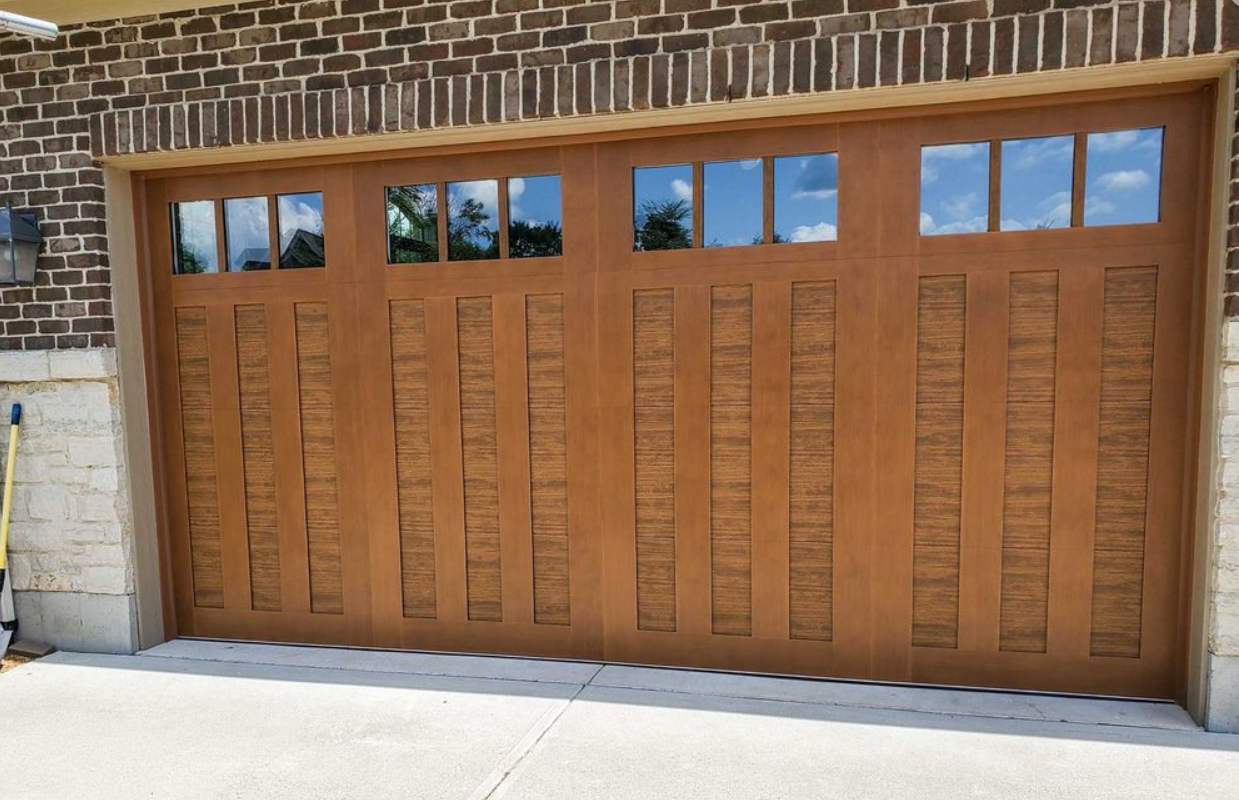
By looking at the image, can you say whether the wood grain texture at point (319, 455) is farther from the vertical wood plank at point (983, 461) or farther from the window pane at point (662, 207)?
the vertical wood plank at point (983, 461)

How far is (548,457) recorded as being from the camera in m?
3.42

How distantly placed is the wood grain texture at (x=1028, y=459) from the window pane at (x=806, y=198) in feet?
2.65

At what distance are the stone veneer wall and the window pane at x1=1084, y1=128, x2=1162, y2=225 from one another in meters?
4.50

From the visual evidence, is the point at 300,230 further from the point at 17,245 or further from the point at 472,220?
the point at 17,245

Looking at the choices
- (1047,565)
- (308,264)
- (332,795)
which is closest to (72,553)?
(308,264)

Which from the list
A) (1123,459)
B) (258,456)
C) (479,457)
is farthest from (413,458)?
(1123,459)

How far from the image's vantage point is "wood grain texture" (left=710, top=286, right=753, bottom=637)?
320cm

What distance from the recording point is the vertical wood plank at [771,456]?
3152 millimetres

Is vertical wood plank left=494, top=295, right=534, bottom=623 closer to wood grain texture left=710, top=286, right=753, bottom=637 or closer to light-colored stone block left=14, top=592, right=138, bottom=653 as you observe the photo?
wood grain texture left=710, top=286, right=753, bottom=637

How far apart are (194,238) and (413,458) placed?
165 cm

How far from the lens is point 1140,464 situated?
9.53 feet

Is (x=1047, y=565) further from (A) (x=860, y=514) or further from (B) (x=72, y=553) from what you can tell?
(B) (x=72, y=553)

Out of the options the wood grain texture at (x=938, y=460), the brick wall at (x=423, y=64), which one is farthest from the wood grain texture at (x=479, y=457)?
the wood grain texture at (x=938, y=460)

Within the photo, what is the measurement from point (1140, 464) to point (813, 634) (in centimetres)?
151
